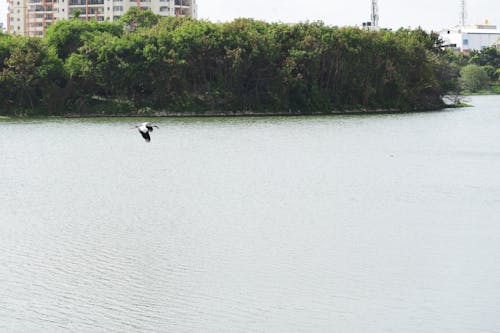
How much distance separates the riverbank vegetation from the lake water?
87.9 ft

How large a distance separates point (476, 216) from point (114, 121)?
1691 inches

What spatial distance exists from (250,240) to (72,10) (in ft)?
408

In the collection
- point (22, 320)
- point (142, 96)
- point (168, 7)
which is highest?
point (168, 7)

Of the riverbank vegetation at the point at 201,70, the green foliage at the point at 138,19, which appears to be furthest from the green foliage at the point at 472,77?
the green foliage at the point at 138,19

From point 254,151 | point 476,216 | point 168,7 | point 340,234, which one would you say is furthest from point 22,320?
point 168,7

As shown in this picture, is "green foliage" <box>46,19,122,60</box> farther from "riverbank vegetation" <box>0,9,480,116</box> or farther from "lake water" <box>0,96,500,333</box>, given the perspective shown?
"lake water" <box>0,96,500,333</box>

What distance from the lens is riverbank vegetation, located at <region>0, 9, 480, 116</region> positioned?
226 ft

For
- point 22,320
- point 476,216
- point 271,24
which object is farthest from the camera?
point 271,24

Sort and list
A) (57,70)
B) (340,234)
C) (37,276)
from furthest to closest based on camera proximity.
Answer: (57,70) → (340,234) → (37,276)

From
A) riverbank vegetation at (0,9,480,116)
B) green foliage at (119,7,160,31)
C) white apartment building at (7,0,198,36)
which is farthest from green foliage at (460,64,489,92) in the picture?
green foliage at (119,7,160,31)

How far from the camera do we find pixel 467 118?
2734 inches

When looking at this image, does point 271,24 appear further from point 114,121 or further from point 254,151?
point 254,151

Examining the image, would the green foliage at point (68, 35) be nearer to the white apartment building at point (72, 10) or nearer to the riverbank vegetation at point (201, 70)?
the riverbank vegetation at point (201, 70)

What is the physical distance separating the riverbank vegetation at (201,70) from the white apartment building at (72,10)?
61947 mm
